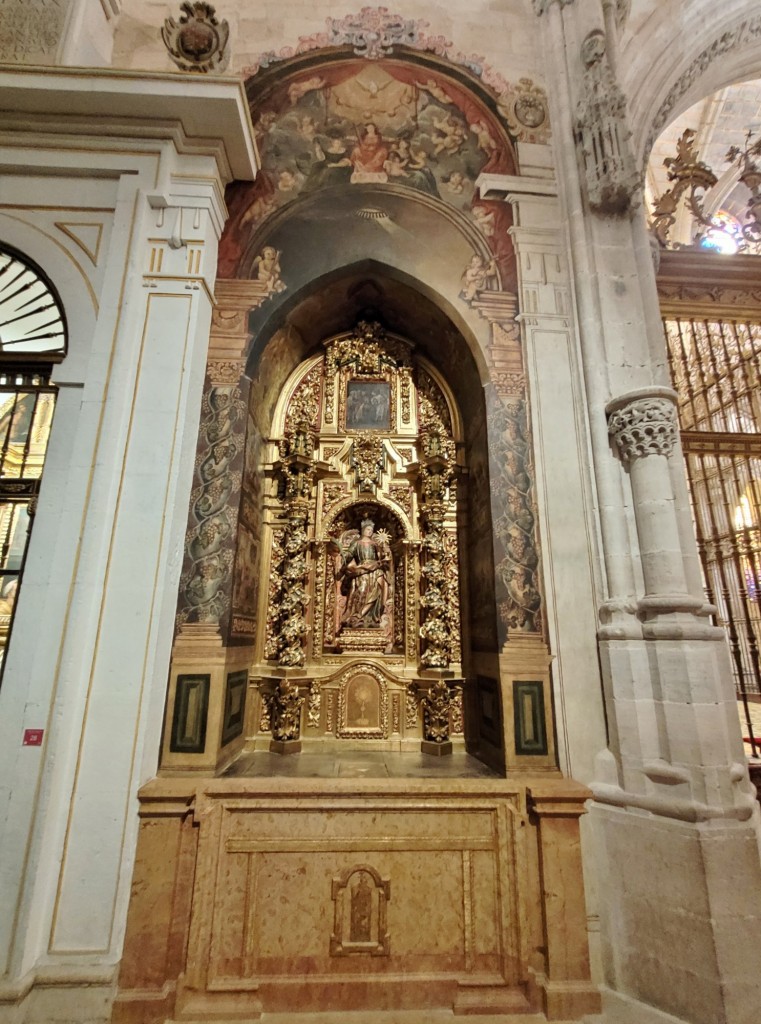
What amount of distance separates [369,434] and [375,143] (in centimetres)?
296

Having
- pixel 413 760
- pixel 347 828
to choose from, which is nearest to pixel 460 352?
pixel 413 760

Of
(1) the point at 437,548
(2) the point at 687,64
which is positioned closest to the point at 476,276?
(1) the point at 437,548

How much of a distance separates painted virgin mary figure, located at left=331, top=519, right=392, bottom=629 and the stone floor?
1310mm

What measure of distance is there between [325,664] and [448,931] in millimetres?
2430

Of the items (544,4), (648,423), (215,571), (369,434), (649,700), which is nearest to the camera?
(649,700)

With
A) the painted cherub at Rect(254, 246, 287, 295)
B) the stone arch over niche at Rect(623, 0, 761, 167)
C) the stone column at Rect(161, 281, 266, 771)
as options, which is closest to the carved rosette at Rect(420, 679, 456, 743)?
the stone column at Rect(161, 281, 266, 771)

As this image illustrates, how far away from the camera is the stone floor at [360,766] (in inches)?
154

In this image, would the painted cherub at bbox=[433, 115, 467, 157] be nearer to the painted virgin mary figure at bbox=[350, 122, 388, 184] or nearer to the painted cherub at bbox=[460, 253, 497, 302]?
the painted virgin mary figure at bbox=[350, 122, 388, 184]

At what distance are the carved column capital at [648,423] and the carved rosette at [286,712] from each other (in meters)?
3.71

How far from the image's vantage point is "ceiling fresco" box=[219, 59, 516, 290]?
4.92 metres

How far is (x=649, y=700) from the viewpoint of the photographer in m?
3.61

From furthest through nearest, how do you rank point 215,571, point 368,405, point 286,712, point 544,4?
point 368,405
point 544,4
point 286,712
point 215,571

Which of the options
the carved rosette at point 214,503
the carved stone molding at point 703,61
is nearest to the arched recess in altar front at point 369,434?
the carved rosette at point 214,503

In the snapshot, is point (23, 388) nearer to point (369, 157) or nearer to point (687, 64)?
point (369, 157)
